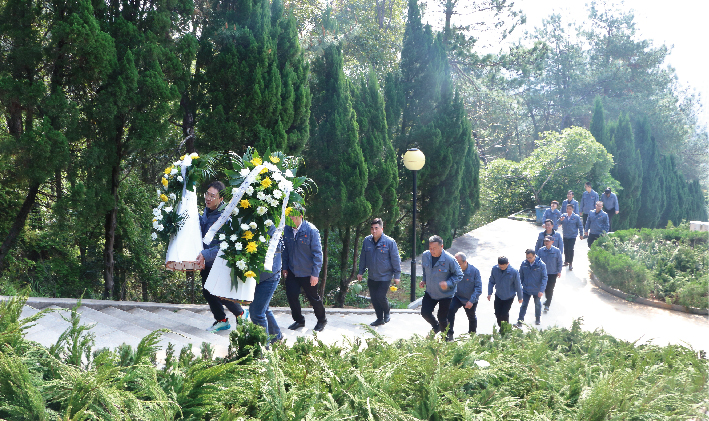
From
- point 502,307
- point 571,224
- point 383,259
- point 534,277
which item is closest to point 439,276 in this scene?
point 383,259

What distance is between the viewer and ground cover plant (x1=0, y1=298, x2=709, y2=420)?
2.64 m

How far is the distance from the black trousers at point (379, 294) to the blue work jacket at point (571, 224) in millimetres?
7021

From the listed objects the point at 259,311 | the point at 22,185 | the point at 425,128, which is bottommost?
the point at 259,311

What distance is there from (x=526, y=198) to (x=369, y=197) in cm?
1471

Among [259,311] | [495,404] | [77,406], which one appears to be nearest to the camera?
[77,406]

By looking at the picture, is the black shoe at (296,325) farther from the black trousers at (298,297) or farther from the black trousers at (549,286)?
the black trousers at (549,286)

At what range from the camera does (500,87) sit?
30781mm

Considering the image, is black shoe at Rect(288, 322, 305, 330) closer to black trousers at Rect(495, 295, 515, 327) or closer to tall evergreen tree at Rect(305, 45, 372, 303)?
black trousers at Rect(495, 295, 515, 327)

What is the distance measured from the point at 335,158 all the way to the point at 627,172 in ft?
72.7

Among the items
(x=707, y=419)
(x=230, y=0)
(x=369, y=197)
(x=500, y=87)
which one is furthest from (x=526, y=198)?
(x=707, y=419)

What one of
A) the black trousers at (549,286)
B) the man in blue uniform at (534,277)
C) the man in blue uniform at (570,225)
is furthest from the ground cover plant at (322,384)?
the man in blue uniform at (570,225)

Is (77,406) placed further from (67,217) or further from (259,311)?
(67,217)

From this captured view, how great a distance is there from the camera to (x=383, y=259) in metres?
7.20

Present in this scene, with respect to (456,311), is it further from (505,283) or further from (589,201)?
(589,201)
